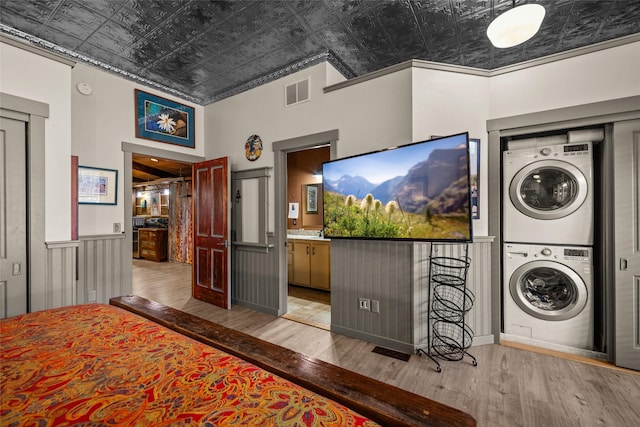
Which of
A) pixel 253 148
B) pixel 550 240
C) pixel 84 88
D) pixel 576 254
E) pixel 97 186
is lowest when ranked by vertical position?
pixel 576 254

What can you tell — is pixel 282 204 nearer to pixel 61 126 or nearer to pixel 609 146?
pixel 61 126

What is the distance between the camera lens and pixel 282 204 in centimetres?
346

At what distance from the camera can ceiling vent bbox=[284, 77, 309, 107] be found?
3.27m

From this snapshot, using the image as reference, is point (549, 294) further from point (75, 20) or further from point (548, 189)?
point (75, 20)

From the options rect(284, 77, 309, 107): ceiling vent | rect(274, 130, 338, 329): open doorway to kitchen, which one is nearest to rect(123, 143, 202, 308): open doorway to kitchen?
rect(274, 130, 338, 329): open doorway to kitchen

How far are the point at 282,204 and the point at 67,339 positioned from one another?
244 cm

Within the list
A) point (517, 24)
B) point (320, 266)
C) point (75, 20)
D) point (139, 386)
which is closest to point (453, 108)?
point (517, 24)

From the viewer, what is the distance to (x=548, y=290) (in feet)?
8.89

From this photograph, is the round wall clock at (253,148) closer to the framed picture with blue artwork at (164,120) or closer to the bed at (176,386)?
the framed picture with blue artwork at (164,120)

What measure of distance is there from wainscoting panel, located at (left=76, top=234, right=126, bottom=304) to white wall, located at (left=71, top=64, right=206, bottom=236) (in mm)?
131

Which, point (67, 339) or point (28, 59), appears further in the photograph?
point (28, 59)

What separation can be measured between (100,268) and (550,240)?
4952 millimetres

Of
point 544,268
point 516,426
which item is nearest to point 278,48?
point 544,268

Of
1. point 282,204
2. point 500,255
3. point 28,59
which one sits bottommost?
point 500,255
